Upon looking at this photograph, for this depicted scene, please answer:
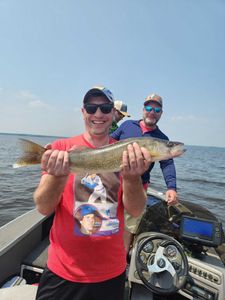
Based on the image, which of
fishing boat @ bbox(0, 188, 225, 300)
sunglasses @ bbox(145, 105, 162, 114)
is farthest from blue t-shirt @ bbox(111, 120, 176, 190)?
fishing boat @ bbox(0, 188, 225, 300)

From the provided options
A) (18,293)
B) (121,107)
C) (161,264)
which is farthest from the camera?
(121,107)

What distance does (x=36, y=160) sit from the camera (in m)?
2.52

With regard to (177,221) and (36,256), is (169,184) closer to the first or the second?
(177,221)

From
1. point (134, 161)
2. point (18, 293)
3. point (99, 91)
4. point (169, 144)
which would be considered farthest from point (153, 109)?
point (18, 293)

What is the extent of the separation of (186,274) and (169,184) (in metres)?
2.14

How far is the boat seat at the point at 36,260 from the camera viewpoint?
3879 millimetres

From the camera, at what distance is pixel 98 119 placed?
257 cm

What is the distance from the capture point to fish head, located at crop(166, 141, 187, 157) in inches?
117

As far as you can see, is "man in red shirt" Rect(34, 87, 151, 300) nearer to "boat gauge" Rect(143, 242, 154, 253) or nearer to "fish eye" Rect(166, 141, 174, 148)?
"fish eye" Rect(166, 141, 174, 148)

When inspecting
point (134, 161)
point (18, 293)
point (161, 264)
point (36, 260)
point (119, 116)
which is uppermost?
point (119, 116)

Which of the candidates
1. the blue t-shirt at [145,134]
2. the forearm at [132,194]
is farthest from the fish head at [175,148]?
the blue t-shirt at [145,134]

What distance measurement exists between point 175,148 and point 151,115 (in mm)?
1936

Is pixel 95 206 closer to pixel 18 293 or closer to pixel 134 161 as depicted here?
pixel 134 161

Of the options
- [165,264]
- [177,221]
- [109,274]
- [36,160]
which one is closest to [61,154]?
[36,160]
